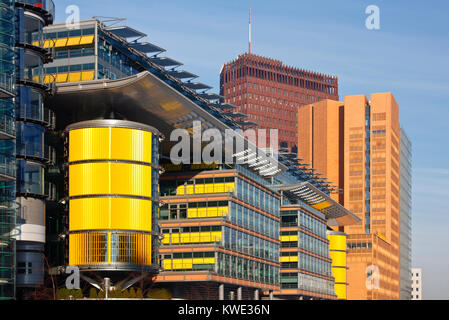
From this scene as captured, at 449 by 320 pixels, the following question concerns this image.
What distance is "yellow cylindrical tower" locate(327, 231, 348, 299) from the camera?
559 ft

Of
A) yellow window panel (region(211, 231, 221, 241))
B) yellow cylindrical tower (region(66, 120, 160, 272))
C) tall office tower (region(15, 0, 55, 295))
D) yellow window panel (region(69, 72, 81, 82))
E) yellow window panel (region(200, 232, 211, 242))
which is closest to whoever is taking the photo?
tall office tower (region(15, 0, 55, 295))

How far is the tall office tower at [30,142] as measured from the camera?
77938 mm

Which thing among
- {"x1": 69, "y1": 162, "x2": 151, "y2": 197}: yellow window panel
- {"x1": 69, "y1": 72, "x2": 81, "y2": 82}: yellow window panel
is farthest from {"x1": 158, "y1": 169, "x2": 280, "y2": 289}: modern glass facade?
{"x1": 69, "y1": 72, "x2": 81, "y2": 82}: yellow window panel

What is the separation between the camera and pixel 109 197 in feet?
281

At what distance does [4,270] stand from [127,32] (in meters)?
39.6

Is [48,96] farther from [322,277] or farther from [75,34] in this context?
[322,277]

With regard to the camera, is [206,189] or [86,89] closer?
[86,89]

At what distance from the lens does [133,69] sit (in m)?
99.2

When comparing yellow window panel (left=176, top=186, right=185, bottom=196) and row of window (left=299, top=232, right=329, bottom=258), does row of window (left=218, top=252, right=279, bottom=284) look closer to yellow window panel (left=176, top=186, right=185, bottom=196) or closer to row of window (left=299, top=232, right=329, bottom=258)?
yellow window panel (left=176, top=186, right=185, bottom=196)

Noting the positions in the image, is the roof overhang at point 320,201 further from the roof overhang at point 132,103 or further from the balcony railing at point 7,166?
the balcony railing at point 7,166

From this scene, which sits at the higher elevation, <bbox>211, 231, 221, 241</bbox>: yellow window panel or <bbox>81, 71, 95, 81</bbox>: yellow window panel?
<bbox>81, 71, 95, 81</bbox>: yellow window panel

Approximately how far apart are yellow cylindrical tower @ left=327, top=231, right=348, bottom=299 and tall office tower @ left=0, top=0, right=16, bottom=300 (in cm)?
10924

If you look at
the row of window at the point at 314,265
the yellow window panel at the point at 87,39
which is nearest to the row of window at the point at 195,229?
the yellow window panel at the point at 87,39
